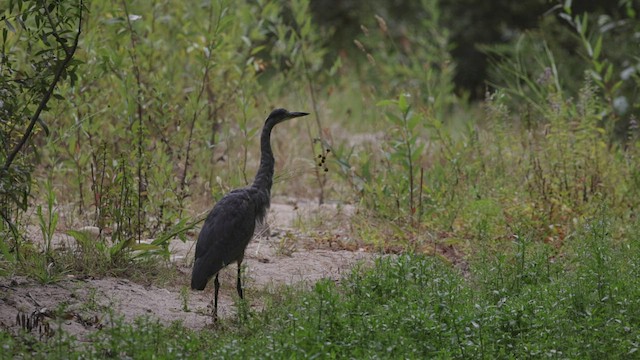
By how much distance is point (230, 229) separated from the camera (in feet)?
19.0

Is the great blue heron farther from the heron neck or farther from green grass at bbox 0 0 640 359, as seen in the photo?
green grass at bbox 0 0 640 359

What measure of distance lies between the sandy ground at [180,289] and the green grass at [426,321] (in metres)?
0.22

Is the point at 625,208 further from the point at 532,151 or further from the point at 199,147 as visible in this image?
the point at 199,147

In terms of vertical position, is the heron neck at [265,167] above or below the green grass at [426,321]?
above

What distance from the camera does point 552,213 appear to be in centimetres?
717

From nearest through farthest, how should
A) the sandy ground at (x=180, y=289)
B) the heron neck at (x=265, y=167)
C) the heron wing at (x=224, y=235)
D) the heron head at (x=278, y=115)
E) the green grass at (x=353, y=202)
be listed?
the green grass at (x=353, y=202), the sandy ground at (x=180, y=289), the heron wing at (x=224, y=235), the heron neck at (x=265, y=167), the heron head at (x=278, y=115)

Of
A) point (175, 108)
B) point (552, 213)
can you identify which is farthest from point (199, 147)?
point (552, 213)

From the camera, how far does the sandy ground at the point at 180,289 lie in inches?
203

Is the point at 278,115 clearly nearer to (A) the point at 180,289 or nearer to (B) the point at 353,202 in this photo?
(A) the point at 180,289

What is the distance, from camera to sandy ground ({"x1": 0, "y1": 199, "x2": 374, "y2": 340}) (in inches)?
203

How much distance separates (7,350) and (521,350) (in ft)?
8.07

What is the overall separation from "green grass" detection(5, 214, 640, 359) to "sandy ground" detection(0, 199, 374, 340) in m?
0.22

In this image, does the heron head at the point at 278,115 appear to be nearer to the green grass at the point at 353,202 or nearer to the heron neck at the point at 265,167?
the heron neck at the point at 265,167

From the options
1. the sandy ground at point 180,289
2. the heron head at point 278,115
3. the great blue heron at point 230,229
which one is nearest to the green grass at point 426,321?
the sandy ground at point 180,289
